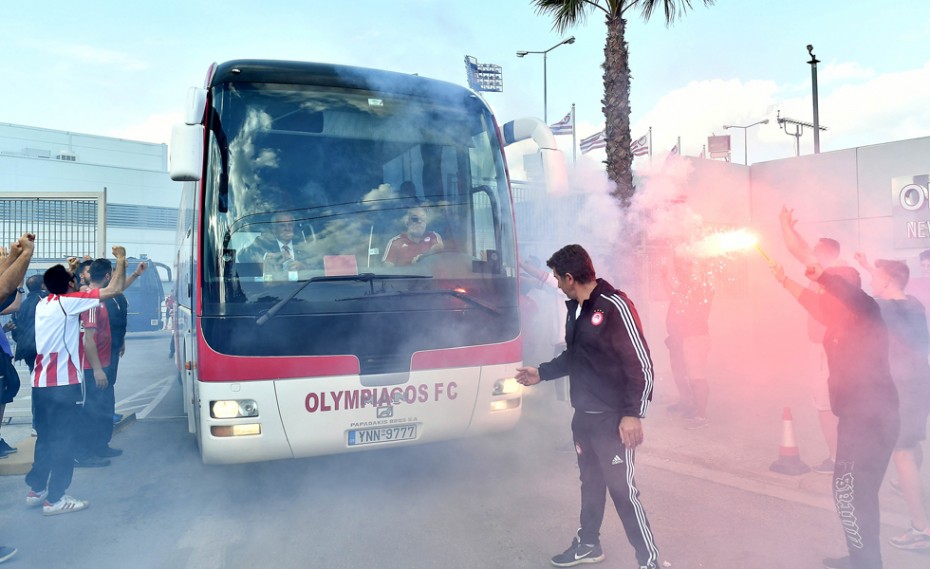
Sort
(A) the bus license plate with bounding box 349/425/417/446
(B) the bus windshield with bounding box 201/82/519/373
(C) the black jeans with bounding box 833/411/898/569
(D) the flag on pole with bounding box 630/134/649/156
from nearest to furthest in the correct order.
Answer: (C) the black jeans with bounding box 833/411/898/569 < (B) the bus windshield with bounding box 201/82/519/373 < (A) the bus license plate with bounding box 349/425/417/446 < (D) the flag on pole with bounding box 630/134/649/156

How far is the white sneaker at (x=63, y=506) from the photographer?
4.42 meters

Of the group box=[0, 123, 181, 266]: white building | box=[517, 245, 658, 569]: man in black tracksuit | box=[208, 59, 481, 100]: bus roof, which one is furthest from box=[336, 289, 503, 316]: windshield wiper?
box=[0, 123, 181, 266]: white building

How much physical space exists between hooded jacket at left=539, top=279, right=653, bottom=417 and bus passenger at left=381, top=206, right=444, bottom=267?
1490 millimetres

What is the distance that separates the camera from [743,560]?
3502 millimetres

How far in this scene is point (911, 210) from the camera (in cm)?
1288

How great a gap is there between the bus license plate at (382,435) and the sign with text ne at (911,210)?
13.0 metres

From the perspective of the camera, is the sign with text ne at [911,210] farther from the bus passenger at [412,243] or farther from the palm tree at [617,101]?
the bus passenger at [412,243]

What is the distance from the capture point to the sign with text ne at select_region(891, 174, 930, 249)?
1268 cm

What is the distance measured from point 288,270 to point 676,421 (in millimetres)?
4535

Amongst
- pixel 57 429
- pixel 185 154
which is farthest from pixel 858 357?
pixel 57 429

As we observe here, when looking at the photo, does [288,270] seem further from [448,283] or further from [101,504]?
[101,504]

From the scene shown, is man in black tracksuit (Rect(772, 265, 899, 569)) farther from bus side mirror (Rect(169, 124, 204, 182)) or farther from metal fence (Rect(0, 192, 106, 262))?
A: metal fence (Rect(0, 192, 106, 262))

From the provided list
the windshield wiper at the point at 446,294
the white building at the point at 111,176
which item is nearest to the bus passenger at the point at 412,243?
the windshield wiper at the point at 446,294

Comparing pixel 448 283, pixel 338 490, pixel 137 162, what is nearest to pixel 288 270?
pixel 448 283
